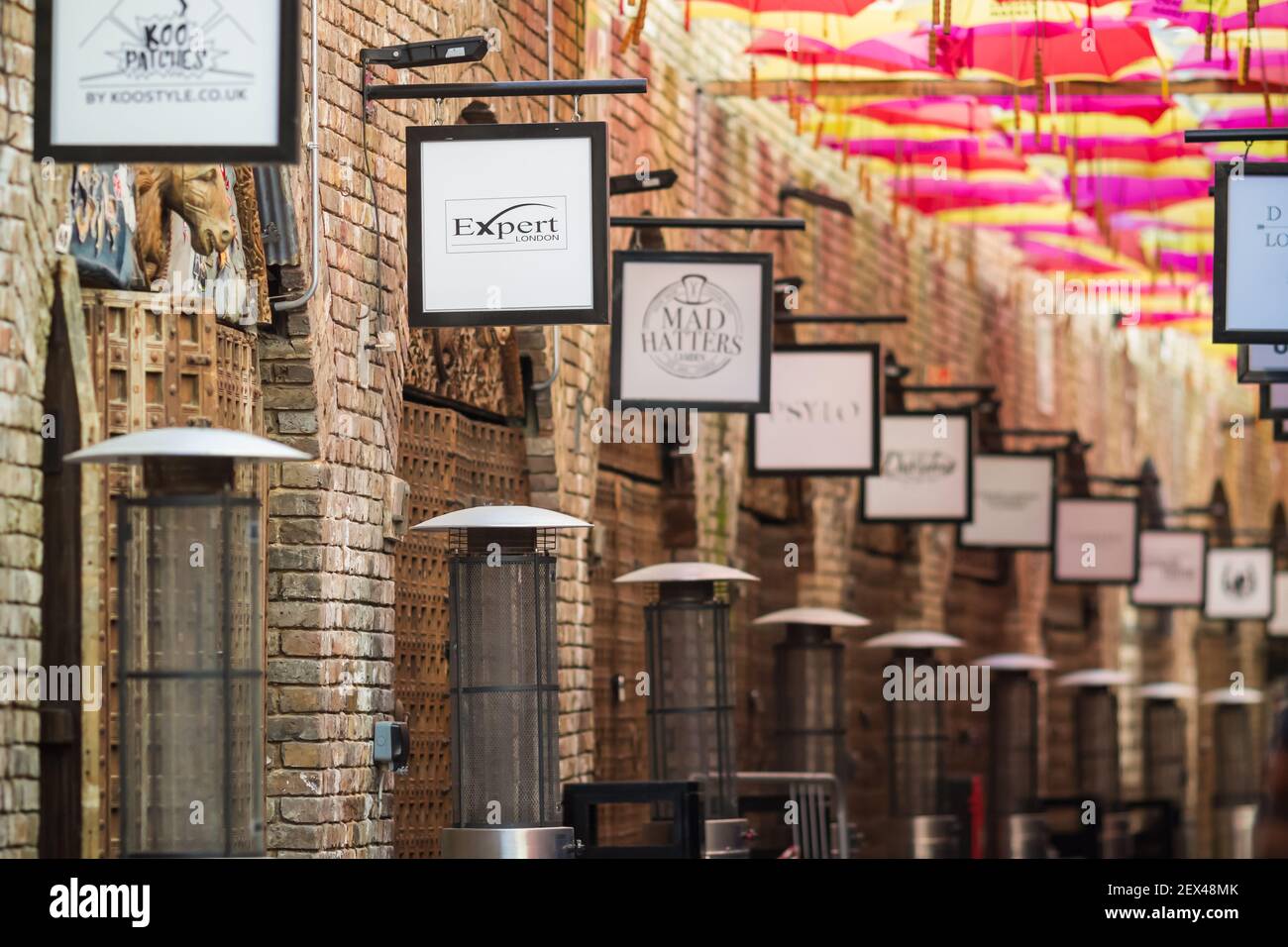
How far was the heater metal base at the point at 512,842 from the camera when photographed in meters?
8.78

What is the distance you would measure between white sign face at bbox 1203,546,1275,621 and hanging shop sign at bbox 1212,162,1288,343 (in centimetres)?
1621

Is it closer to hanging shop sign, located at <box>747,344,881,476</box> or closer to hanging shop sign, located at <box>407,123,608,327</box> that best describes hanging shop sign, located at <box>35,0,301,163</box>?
hanging shop sign, located at <box>407,123,608,327</box>

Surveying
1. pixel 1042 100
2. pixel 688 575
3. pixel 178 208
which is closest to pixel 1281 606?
pixel 1042 100

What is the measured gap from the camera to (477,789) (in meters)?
8.91

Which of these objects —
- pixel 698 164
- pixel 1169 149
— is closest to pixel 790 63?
pixel 698 164

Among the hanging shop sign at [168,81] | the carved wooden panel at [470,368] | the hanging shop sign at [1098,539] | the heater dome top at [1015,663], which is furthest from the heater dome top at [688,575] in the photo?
the hanging shop sign at [1098,539]

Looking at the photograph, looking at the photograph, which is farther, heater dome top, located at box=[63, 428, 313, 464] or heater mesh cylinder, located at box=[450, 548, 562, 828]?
heater mesh cylinder, located at box=[450, 548, 562, 828]

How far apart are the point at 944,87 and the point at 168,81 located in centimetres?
980

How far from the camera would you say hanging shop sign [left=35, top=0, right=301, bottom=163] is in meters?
6.70

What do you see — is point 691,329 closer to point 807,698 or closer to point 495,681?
point 495,681

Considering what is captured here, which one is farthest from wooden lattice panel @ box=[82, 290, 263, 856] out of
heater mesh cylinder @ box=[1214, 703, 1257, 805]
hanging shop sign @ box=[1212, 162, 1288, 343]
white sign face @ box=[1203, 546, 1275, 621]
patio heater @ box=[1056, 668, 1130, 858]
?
heater mesh cylinder @ box=[1214, 703, 1257, 805]

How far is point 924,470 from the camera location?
1625 centimetres

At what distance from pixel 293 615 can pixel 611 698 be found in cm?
464
